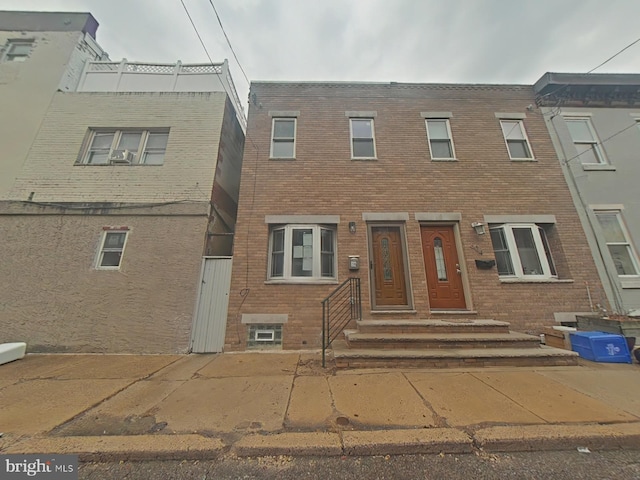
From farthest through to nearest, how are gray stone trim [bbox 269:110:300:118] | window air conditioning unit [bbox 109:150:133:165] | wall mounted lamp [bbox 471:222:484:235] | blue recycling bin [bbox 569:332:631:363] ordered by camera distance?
gray stone trim [bbox 269:110:300:118] → window air conditioning unit [bbox 109:150:133:165] → wall mounted lamp [bbox 471:222:484:235] → blue recycling bin [bbox 569:332:631:363]

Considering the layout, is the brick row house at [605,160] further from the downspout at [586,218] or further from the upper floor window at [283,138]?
the upper floor window at [283,138]

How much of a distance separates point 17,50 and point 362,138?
1225 cm

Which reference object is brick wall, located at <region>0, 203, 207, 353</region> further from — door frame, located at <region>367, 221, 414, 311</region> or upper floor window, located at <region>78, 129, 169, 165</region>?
door frame, located at <region>367, 221, 414, 311</region>

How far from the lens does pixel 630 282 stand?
5.97 m

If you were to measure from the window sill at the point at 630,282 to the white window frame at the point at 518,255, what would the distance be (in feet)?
5.08

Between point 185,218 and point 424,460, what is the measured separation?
261 inches

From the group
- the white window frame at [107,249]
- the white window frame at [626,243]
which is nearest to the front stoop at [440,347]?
the white window frame at [626,243]

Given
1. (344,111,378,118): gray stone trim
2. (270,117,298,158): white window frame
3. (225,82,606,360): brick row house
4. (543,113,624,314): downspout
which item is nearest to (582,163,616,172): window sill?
(543,113,624,314): downspout

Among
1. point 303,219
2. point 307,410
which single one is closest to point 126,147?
point 303,219

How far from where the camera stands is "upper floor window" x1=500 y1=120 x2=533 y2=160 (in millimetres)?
7258

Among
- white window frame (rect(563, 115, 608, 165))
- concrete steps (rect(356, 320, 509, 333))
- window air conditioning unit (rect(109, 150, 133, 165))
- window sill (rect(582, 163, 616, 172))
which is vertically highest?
white window frame (rect(563, 115, 608, 165))

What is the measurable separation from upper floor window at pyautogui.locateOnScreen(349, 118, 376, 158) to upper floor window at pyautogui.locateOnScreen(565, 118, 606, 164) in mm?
6372

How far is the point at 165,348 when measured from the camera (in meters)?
5.33

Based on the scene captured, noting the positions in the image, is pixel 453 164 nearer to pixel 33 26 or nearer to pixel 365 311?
pixel 365 311
